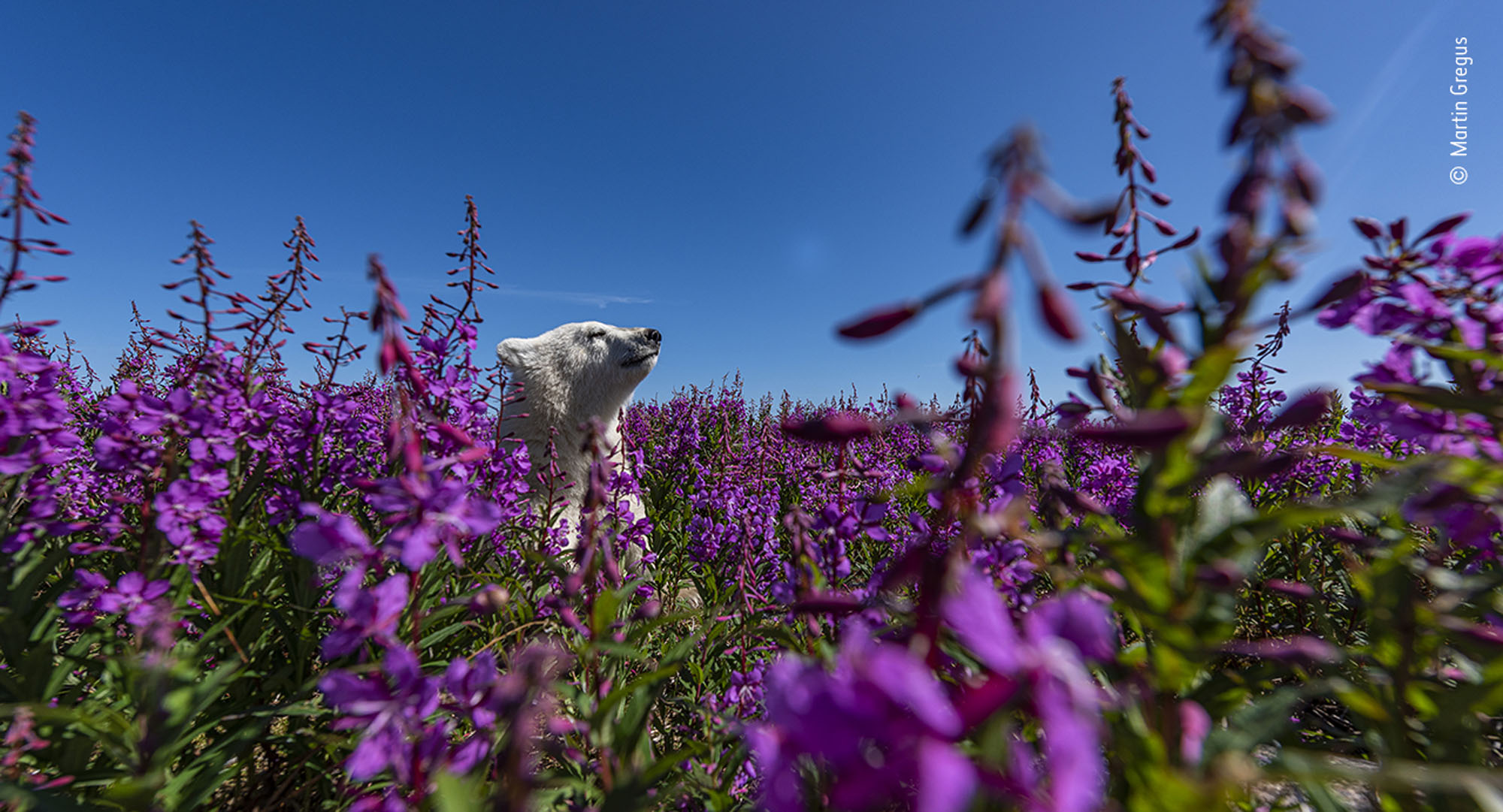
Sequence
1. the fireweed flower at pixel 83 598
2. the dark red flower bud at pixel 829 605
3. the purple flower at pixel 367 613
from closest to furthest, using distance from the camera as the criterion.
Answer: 1. the dark red flower bud at pixel 829 605
2. the purple flower at pixel 367 613
3. the fireweed flower at pixel 83 598

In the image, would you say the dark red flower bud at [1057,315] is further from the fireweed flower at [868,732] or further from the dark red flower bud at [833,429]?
the fireweed flower at [868,732]

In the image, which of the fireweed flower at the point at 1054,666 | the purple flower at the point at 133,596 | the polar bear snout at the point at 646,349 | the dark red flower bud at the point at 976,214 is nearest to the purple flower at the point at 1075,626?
the fireweed flower at the point at 1054,666

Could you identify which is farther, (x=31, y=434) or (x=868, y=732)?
(x=31, y=434)

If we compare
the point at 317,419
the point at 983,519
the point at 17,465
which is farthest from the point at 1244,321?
the point at 17,465

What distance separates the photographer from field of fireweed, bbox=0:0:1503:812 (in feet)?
1.76

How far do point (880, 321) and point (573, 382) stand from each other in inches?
163

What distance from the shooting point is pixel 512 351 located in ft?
14.4

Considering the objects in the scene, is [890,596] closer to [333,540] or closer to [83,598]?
[333,540]

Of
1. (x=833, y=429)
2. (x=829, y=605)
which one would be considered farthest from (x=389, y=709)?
(x=833, y=429)

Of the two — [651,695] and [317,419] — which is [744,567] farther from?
[317,419]

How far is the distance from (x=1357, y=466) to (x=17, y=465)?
6699 mm

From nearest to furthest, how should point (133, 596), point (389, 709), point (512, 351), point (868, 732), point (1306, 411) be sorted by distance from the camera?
point (868, 732)
point (1306, 411)
point (389, 709)
point (133, 596)
point (512, 351)

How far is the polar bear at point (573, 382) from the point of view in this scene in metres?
4.17

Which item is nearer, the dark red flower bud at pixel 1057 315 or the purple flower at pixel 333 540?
the dark red flower bud at pixel 1057 315
